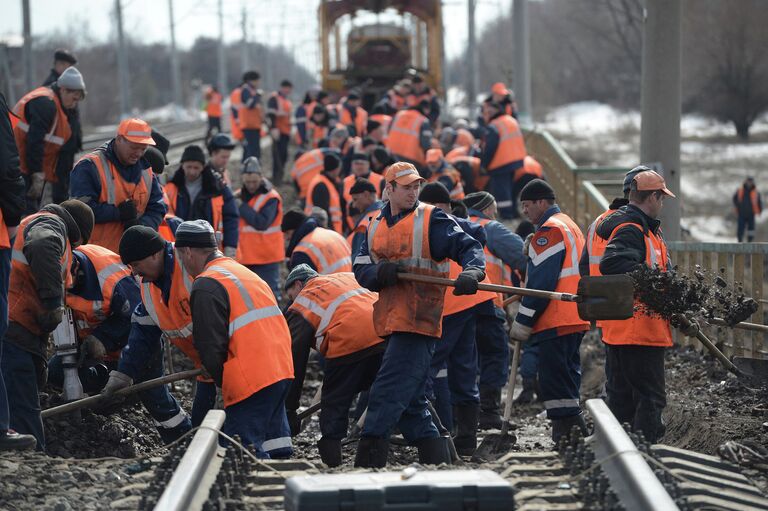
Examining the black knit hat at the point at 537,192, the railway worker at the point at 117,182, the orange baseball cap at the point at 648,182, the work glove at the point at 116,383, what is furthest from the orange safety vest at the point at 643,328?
the railway worker at the point at 117,182

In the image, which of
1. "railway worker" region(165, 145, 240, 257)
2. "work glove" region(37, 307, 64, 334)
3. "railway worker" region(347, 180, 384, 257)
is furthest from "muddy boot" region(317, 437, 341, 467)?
"railway worker" region(165, 145, 240, 257)

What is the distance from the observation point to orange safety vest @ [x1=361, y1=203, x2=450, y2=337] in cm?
672

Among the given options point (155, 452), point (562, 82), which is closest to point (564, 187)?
point (155, 452)

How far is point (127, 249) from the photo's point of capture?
660cm

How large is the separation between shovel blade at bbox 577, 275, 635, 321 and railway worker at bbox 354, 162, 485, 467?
0.62 metres

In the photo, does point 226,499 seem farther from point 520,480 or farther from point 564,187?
point 564,187

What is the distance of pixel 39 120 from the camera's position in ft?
33.7

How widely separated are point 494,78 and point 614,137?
3829 cm

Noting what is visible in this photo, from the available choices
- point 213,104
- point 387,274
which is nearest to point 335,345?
point 387,274

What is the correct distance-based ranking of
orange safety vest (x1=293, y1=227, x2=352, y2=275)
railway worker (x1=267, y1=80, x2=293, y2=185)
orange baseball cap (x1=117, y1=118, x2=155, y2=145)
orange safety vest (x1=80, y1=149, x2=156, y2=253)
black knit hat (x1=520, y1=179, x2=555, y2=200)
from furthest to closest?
1. railway worker (x1=267, y1=80, x2=293, y2=185)
2. orange safety vest (x1=293, y1=227, x2=352, y2=275)
3. orange safety vest (x1=80, y1=149, x2=156, y2=253)
4. orange baseball cap (x1=117, y1=118, x2=155, y2=145)
5. black knit hat (x1=520, y1=179, x2=555, y2=200)

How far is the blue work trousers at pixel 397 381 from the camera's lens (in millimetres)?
6617

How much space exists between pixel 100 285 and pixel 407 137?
31.7ft

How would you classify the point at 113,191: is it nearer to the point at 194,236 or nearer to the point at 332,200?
the point at 194,236

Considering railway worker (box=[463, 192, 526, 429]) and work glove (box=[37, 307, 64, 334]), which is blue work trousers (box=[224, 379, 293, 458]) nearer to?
work glove (box=[37, 307, 64, 334])
